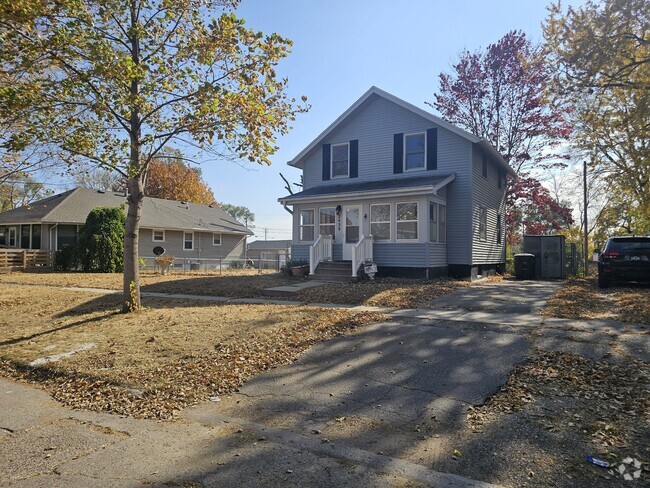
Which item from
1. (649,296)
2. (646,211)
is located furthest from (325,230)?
(646,211)

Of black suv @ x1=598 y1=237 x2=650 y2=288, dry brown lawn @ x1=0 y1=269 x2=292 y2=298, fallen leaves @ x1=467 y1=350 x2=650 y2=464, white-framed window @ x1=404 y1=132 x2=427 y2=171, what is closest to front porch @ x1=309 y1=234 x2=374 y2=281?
dry brown lawn @ x1=0 y1=269 x2=292 y2=298

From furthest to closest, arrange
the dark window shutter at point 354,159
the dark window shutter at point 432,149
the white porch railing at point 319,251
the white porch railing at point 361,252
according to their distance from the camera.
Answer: the dark window shutter at point 354,159
the dark window shutter at point 432,149
the white porch railing at point 319,251
the white porch railing at point 361,252

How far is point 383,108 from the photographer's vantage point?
18531mm

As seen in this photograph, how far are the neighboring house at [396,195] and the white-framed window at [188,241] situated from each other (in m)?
15.9

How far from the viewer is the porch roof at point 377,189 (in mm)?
15320

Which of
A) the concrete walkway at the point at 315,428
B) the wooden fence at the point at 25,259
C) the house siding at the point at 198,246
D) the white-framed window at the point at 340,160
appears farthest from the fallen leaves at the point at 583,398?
the house siding at the point at 198,246

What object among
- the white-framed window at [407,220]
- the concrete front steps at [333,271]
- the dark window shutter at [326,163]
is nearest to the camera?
the concrete front steps at [333,271]

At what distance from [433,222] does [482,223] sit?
3.81 metres

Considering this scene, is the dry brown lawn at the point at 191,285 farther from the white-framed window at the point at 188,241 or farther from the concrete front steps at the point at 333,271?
the white-framed window at the point at 188,241

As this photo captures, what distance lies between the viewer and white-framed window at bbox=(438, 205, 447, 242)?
56.0ft

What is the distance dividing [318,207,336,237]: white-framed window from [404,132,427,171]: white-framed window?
3636 millimetres

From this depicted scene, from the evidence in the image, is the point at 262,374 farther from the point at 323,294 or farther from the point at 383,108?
the point at 383,108

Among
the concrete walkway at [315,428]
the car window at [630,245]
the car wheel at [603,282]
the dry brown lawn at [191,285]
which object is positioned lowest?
the concrete walkway at [315,428]

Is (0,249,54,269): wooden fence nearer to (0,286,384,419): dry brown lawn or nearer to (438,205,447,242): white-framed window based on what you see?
(0,286,384,419): dry brown lawn
